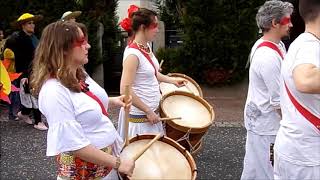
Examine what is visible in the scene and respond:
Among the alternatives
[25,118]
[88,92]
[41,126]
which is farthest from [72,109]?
[25,118]

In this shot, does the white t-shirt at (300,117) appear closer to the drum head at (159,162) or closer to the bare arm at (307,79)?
the bare arm at (307,79)

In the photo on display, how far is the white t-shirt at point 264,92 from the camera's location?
124 inches

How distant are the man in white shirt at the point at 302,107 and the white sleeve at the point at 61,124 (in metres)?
0.92

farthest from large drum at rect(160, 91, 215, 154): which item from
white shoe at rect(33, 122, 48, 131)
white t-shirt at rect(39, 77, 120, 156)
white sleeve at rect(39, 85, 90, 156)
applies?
white shoe at rect(33, 122, 48, 131)

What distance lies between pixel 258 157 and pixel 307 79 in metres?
1.54

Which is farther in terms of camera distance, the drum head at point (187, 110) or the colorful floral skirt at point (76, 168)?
the drum head at point (187, 110)

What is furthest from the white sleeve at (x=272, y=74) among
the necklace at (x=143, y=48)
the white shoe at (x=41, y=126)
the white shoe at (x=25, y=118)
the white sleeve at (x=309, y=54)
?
the white shoe at (x=25, y=118)

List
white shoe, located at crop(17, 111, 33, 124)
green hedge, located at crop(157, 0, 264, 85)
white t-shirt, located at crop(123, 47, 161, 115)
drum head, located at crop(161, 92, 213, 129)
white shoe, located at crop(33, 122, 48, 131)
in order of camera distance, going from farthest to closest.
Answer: green hedge, located at crop(157, 0, 264, 85) < white shoe, located at crop(17, 111, 33, 124) < white shoe, located at crop(33, 122, 48, 131) < drum head, located at crop(161, 92, 213, 129) < white t-shirt, located at crop(123, 47, 161, 115)

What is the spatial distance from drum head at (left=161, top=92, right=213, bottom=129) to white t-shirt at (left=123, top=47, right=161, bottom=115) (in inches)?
4.1

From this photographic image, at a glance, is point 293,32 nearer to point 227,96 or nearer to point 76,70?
point 76,70

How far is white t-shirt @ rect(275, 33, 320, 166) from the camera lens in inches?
82.5

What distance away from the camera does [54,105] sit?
2111mm

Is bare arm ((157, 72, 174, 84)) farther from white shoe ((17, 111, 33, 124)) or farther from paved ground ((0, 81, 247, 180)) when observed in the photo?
white shoe ((17, 111, 33, 124))

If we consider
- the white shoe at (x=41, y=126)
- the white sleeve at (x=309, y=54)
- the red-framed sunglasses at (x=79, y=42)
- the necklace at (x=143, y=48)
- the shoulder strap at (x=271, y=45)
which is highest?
the red-framed sunglasses at (x=79, y=42)
